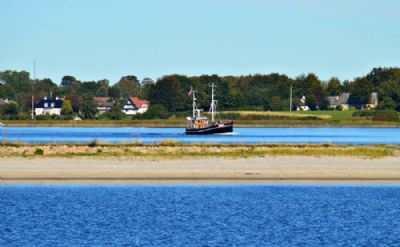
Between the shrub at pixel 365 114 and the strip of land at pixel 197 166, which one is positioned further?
the shrub at pixel 365 114

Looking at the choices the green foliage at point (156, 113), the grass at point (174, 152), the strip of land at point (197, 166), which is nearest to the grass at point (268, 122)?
the green foliage at point (156, 113)

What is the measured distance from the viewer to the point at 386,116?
162 meters

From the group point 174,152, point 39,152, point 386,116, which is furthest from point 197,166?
point 386,116

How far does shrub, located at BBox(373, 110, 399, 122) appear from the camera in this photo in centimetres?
16125

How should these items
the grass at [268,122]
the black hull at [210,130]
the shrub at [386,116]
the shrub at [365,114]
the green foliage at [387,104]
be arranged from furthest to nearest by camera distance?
the green foliage at [387,104], the shrub at [365,114], the shrub at [386,116], the grass at [268,122], the black hull at [210,130]

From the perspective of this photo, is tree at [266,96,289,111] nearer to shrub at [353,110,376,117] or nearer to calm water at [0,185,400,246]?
shrub at [353,110,376,117]

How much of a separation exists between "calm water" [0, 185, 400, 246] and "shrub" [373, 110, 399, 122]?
124719 mm

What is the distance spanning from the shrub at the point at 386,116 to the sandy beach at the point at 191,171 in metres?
116

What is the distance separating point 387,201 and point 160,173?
11121 mm

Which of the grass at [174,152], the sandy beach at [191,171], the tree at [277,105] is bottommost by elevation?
the sandy beach at [191,171]

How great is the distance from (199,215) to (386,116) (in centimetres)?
13394

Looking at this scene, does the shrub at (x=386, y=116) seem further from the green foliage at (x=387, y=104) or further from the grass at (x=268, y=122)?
the green foliage at (x=387, y=104)

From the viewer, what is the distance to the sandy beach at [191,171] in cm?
4078

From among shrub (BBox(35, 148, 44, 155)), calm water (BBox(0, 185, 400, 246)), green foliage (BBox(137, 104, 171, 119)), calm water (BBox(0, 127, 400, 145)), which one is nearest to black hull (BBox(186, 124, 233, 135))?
calm water (BBox(0, 127, 400, 145))
